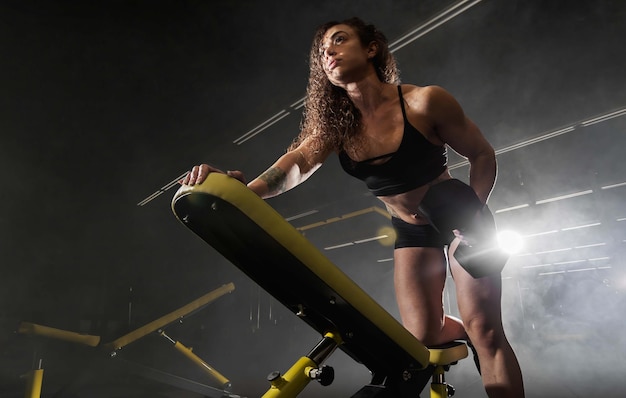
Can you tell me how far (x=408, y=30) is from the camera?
102 inches

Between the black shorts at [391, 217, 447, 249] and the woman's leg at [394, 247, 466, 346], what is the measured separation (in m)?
0.01

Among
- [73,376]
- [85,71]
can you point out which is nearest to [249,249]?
[85,71]

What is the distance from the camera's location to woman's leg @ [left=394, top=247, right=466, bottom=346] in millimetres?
1043

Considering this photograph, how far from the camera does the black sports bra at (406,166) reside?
3.26 ft

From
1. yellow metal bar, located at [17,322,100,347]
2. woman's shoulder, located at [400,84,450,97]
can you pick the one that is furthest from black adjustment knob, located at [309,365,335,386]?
yellow metal bar, located at [17,322,100,347]

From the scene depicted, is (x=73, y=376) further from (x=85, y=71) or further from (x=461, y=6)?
(x=461, y=6)

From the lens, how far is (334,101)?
1245mm

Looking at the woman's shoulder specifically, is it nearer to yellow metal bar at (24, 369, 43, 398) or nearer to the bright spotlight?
yellow metal bar at (24, 369, 43, 398)

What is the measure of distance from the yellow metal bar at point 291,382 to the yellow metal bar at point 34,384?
1885 millimetres

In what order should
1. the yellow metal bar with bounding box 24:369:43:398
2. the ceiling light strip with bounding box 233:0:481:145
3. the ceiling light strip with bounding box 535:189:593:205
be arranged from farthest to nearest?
the ceiling light strip with bounding box 535:189:593:205
the ceiling light strip with bounding box 233:0:481:145
the yellow metal bar with bounding box 24:369:43:398

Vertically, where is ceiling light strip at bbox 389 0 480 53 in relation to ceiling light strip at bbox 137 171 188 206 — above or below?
above

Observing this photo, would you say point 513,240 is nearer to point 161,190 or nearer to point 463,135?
point 161,190

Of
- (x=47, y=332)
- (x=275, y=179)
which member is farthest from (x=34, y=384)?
(x=275, y=179)

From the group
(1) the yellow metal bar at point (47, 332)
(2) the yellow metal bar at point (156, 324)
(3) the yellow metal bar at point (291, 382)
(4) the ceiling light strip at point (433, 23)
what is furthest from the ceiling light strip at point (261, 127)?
(3) the yellow metal bar at point (291, 382)
